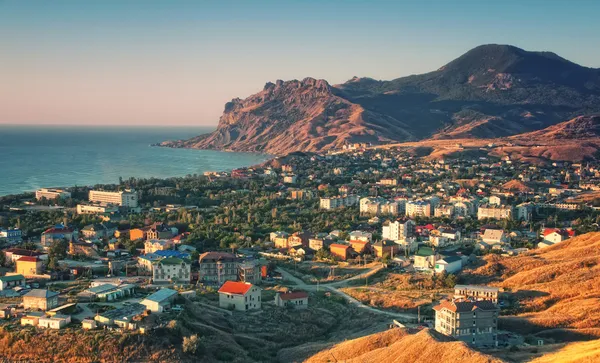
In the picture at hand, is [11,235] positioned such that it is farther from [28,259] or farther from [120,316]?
[120,316]

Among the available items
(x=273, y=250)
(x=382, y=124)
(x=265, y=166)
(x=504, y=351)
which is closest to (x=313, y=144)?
(x=382, y=124)

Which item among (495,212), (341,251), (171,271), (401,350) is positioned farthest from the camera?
(495,212)

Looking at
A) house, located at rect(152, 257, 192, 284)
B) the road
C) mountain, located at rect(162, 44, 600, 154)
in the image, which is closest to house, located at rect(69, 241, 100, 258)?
house, located at rect(152, 257, 192, 284)

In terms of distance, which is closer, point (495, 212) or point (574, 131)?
point (495, 212)

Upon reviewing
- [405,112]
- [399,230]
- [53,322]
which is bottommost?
[399,230]

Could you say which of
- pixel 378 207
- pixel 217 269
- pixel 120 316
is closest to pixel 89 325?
pixel 120 316

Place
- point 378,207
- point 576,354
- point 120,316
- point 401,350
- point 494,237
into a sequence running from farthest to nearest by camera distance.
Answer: point 378,207, point 494,237, point 120,316, point 401,350, point 576,354

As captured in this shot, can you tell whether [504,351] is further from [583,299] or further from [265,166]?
[265,166]
